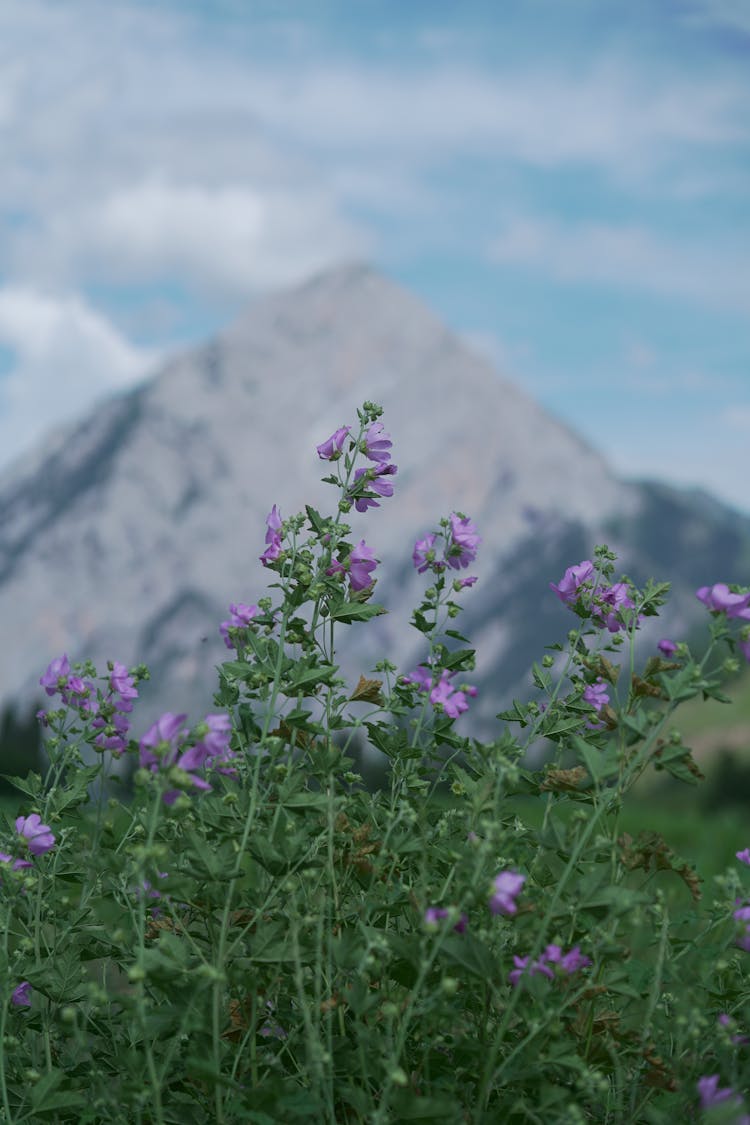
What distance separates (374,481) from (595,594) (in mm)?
782

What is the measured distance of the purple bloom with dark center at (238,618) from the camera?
3.38m

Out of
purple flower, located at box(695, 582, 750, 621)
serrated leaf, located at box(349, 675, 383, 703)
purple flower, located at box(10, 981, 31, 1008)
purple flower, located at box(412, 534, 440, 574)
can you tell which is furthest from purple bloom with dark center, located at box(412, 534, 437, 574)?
purple flower, located at box(10, 981, 31, 1008)

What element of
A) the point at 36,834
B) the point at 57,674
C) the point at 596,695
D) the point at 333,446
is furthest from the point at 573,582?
the point at 36,834

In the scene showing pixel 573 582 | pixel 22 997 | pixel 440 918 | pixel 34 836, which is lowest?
pixel 22 997

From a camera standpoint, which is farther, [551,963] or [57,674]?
[57,674]

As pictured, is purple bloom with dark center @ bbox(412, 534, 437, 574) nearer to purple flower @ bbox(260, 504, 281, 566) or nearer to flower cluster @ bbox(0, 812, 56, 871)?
purple flower @ bbox(260, 504, 281, 566)

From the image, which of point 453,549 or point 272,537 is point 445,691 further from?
point 272,537

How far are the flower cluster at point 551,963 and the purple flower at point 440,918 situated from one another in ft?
0.52

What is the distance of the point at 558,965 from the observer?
8.18 feet

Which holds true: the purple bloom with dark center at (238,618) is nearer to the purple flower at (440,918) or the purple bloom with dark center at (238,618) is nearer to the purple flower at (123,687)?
the purple flower at (123,687)

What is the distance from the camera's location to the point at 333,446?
10.9ft

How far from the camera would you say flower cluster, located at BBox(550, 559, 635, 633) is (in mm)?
3391

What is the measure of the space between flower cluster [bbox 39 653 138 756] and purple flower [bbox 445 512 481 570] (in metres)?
1.06

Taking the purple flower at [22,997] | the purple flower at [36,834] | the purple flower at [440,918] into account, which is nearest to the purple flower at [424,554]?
the purple flower at [440,918]
